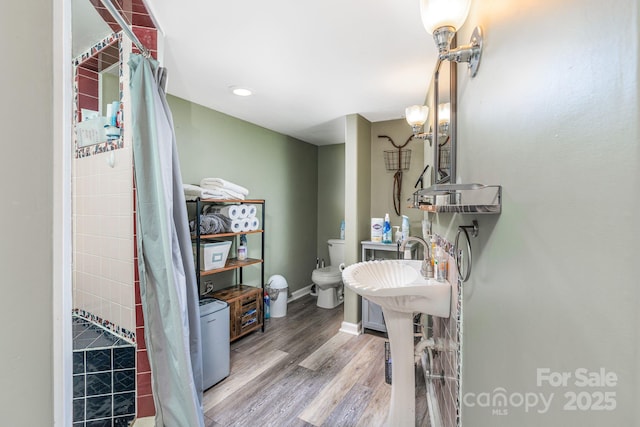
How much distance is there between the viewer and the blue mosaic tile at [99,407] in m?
1.39

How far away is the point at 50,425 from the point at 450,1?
1.32 m

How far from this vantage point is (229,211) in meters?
2.40

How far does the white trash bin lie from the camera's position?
9.98 feet

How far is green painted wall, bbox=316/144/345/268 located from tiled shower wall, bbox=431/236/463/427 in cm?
242

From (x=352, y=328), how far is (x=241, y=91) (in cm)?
243

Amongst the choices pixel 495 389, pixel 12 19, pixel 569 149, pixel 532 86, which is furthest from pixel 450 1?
pixel 495 389

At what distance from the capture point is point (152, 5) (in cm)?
122

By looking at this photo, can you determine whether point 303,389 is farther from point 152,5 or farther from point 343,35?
point 152,5

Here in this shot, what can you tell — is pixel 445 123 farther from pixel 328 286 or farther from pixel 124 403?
pixel 328 286

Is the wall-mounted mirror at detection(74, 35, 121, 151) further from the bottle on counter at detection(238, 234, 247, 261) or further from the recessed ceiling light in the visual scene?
the bottle on counter at detection(238, 234, 247, 261)

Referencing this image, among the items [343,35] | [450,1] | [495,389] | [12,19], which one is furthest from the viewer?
[343,35]

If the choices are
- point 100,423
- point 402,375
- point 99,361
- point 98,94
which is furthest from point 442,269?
point 98,94

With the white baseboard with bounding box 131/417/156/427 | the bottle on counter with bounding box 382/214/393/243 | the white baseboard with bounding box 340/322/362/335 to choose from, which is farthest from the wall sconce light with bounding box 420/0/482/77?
the white baseboard with bounding box 340/322/362/335

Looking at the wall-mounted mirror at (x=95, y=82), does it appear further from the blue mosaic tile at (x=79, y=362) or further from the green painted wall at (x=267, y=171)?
the blue mosaic tile at (x=79, y=362)
